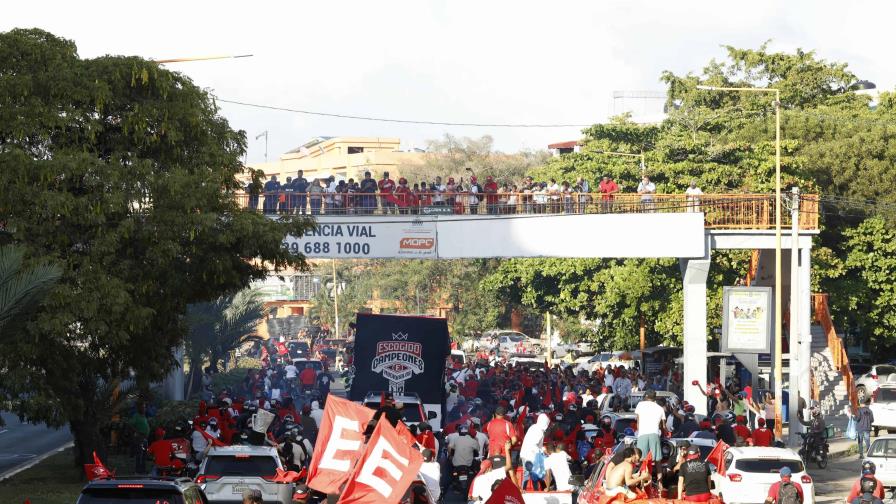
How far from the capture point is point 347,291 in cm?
9225

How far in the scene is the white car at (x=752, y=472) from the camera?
2041 centimetres

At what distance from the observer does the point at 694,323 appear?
3681cm

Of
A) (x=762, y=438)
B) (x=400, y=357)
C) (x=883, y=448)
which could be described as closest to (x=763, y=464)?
(x=762, y=438)

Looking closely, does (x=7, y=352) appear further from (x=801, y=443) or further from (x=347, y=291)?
(x=347, y=291)

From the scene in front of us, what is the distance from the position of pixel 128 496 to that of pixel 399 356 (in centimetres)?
1759

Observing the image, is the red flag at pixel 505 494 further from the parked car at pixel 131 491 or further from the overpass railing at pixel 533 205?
the overpass railing at pixel 533 205

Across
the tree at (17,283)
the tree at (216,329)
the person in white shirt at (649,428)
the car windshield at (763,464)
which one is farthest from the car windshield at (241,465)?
the tree at (216,329)

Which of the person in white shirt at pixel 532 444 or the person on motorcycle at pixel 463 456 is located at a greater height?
the person in white shirt at pixel 532 444

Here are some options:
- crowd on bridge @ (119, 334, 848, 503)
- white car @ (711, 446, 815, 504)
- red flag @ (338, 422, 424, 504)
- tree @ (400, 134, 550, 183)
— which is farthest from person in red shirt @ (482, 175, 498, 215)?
tree @ (400, 134, 550, 183)

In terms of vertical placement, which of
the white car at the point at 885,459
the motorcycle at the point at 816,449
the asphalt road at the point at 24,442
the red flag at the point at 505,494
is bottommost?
the asphalt road at the point at 24,442

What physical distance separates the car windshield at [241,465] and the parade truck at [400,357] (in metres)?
11.9

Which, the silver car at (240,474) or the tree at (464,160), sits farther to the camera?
the tree at (464,160)

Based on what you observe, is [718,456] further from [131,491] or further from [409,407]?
[131,491]

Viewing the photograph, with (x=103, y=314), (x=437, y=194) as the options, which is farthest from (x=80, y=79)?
(x=437, y=194)
